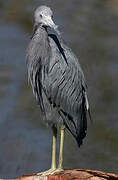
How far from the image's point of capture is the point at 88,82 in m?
14.2

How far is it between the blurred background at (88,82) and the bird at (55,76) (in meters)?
3.30

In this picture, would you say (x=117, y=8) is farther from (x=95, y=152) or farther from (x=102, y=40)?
(x=95, y=152)

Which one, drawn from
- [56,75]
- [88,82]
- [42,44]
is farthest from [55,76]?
[88,82]

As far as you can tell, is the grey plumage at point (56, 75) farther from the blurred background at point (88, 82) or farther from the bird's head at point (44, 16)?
the blurred background at point (88, 82)

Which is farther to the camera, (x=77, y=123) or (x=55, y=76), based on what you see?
(x=77, y=123)

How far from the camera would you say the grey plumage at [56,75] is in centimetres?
884

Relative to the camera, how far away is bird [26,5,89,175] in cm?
884

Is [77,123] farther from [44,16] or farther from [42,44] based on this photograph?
[44,16]

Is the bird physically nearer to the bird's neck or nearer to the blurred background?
the bird's neck

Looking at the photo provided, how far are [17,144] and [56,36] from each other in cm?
424

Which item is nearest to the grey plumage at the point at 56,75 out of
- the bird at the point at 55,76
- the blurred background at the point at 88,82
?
the bird at the point at 55,76

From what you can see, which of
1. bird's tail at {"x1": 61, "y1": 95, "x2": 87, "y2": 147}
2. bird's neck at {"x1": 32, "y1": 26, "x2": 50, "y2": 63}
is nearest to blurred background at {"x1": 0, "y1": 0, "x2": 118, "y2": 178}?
bird's tail at {"x1": 61, "y1": 95, "x2": 87, "y2": 147}

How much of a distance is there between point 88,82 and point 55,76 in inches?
209

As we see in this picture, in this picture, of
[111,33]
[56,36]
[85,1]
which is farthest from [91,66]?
[56,36]
